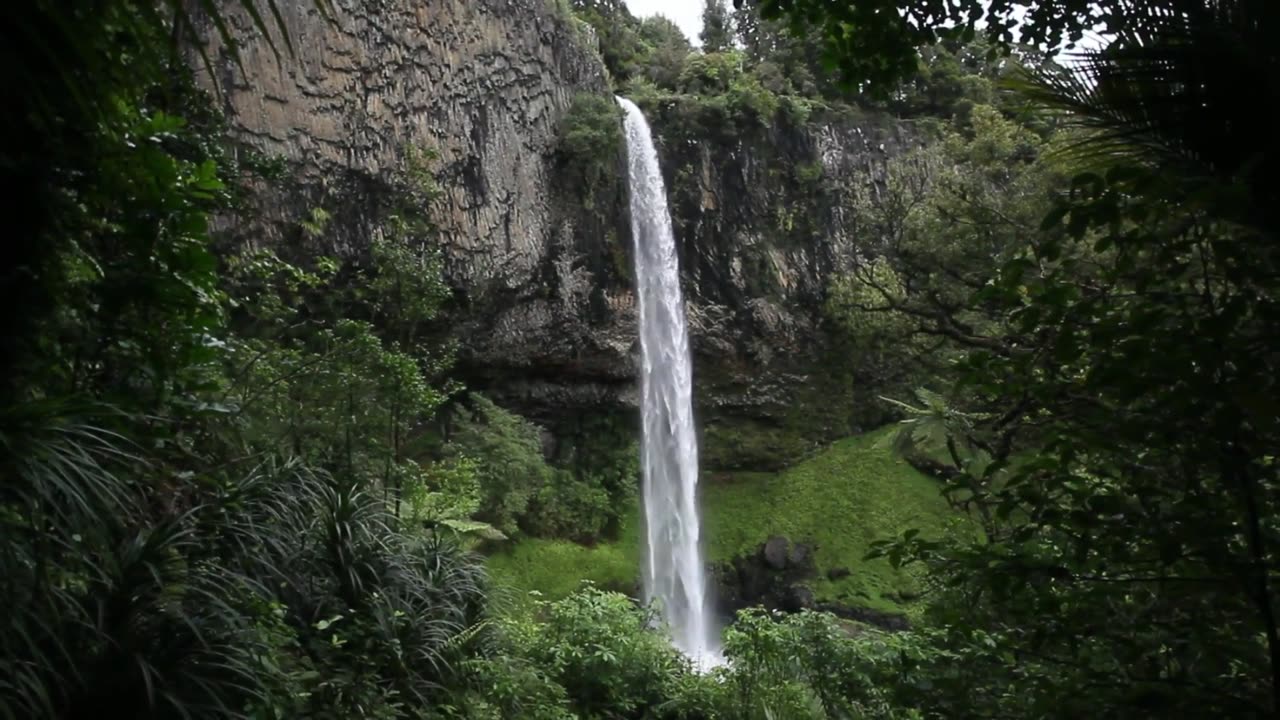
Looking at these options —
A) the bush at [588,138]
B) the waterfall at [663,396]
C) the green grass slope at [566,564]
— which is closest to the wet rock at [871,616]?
the waterfall at [663,396]

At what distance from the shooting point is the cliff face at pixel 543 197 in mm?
13102

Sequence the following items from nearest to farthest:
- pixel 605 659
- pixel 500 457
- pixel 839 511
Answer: pixel 605 659, pixel 500 457, pixel 839 511

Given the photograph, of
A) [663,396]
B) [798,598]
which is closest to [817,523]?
[798,598]

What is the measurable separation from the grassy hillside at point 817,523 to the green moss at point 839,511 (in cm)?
2

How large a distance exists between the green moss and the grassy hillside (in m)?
0.02

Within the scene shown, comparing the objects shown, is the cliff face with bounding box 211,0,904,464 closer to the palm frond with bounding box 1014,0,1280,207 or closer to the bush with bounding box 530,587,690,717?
the bush with bounding box 530,587,690,717

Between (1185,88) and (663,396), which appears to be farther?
(663,396)

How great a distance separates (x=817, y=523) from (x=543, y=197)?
345 inches

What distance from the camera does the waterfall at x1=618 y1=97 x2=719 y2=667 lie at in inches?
688

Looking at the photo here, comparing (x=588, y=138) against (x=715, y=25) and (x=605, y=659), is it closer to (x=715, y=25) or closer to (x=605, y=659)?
(x=605, y=659)

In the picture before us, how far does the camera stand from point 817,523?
18359 millimetres

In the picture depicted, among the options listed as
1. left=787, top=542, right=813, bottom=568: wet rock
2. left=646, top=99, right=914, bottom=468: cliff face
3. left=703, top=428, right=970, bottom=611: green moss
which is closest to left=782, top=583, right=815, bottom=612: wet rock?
left=703, top=428, right=970, bottom=611: green moss

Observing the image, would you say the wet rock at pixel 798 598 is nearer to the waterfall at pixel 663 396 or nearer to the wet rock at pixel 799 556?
the wet rock at pixel 799 556

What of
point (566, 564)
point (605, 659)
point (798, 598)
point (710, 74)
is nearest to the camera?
point (605, 659)
